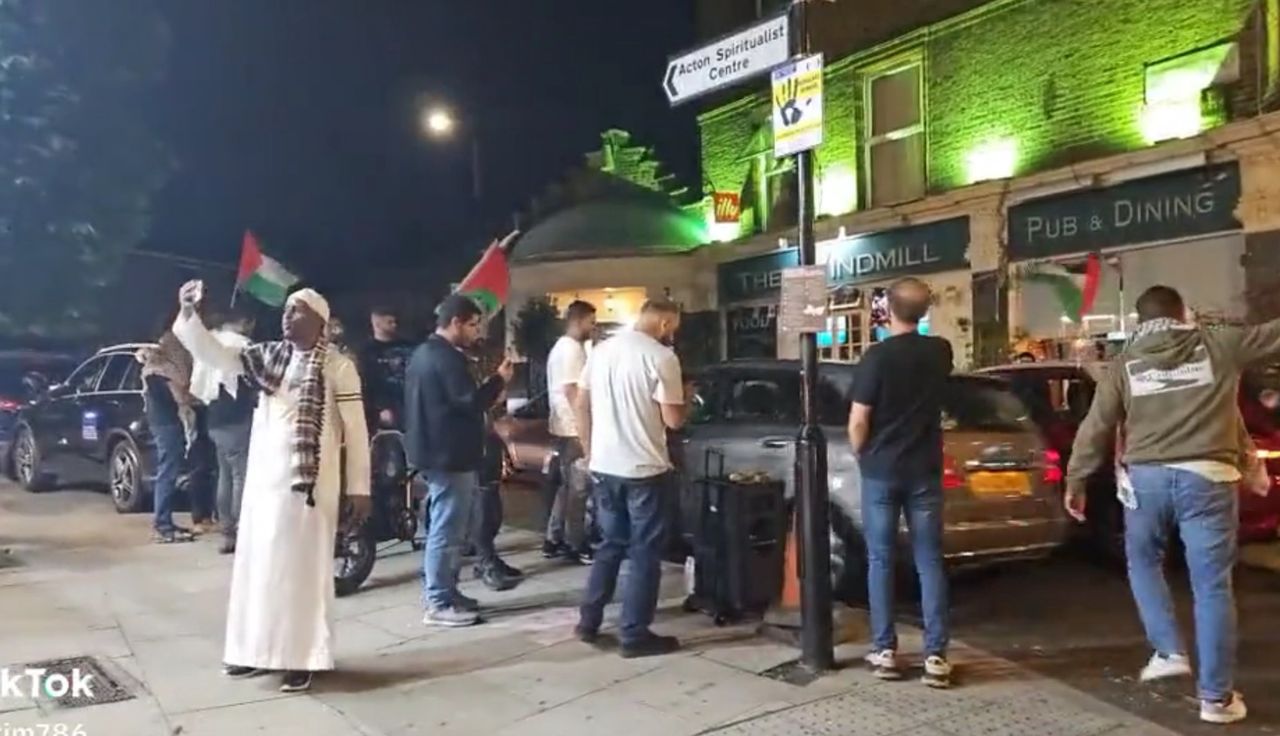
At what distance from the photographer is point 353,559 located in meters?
8.19

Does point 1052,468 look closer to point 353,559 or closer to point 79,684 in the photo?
point 353,559

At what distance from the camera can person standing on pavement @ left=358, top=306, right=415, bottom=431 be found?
A: 9.08 meters

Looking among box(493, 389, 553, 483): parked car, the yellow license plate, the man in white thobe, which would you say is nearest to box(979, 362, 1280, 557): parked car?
the yellow license plate

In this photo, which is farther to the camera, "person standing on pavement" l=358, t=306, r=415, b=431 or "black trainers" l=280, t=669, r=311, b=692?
"person standing on pavement" l=358, t=306, r=415, b=431

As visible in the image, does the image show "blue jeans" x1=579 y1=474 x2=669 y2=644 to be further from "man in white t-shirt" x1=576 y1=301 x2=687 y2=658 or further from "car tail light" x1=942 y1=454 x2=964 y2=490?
"car tail light" x1=942 y1=454 x2=964 y2=490

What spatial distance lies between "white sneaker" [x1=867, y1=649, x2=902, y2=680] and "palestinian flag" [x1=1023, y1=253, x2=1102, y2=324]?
10.8 metres

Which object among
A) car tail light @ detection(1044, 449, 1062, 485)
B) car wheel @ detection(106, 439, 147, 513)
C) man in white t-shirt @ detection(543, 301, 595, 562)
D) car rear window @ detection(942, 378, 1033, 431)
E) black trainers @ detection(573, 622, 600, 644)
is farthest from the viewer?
car wheel @ detection(106, 439, 147, 513)

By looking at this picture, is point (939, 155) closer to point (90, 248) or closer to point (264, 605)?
point (90, 248)

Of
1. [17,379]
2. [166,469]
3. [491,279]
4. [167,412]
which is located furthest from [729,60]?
[17,379]

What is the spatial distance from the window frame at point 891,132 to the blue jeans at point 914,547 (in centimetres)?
1267

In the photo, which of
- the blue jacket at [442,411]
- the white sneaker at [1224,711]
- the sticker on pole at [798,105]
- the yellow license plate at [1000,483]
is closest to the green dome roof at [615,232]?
the yellow license plate at [1000,483]

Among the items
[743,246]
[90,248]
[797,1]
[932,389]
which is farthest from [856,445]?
[743,246]

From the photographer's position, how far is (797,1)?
6164 mm

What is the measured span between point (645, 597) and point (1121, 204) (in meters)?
11.1
